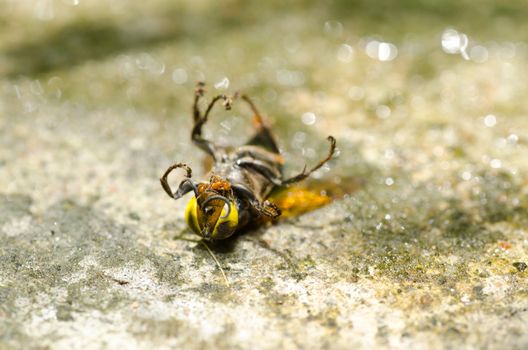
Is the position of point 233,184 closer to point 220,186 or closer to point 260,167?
point 220,186

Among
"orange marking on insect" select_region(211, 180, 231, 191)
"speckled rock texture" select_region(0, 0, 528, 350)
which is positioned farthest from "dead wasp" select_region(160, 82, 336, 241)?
"speckled rock texture" select_region(0, 0, 528, 350)

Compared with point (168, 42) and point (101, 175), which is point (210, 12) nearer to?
point (168, 42)

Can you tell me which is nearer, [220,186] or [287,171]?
[220,186]

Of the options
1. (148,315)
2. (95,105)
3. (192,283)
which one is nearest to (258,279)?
(192,283)

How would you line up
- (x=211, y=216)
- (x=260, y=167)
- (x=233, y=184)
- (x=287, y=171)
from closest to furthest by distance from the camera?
(x=211, y=216)
(x=233, y=184)
(x=260, y=167)
(x=287, y=171)

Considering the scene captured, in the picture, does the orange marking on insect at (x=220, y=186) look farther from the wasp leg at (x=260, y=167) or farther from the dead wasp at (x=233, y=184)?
the wasp leg at (x=260, y=167)

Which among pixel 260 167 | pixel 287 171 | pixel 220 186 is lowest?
pixel 287 171

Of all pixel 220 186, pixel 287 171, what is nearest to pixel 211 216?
pixel 220 186

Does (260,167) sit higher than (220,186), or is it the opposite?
(220,186)
